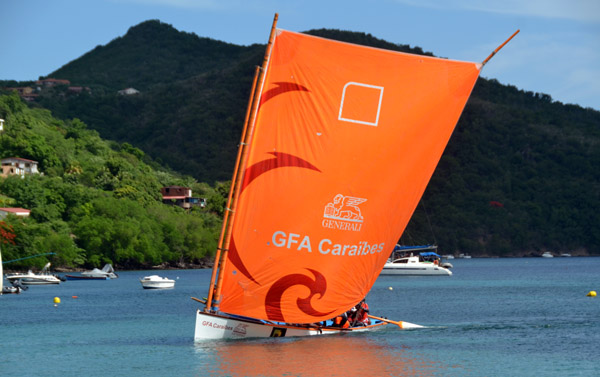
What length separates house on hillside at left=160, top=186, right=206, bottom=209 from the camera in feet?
584

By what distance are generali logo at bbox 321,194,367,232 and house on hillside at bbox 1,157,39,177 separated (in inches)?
4981

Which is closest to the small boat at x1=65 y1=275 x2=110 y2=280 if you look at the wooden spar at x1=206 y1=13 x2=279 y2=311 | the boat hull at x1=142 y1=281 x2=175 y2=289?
the boat hull at x1=142 y1=281 x2=175 y2=289

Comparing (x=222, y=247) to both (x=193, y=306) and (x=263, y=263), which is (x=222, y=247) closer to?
(x=263, y=263)

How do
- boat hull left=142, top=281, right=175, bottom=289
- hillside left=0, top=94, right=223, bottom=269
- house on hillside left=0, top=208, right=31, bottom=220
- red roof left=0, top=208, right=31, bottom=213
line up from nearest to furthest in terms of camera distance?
boat hull left=142, top=281, right=175, bottom=289 < house on hillside left=0, top=208, right=31, bottom=220 < hillside left=0, top=94, right=223, bottom=269 < red roof left=0, top=208, right=31, bottom=213

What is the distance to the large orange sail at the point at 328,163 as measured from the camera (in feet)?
106

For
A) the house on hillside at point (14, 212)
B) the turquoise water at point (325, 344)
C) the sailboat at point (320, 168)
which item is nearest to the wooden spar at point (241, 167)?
the sailboat at point (320, 168)

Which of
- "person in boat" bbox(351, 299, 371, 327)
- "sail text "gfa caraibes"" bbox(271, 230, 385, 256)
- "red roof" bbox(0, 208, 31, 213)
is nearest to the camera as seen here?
"sail text "gfa caraibes"" bbox(271, 230, 385, 256)

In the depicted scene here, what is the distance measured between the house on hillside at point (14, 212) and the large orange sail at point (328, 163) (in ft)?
302

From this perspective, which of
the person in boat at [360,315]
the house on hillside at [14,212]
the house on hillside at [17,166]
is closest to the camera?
the person in boat at [360,315]

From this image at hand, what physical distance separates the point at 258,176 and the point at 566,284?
229 ft

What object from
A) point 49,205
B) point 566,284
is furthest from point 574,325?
point 49,205

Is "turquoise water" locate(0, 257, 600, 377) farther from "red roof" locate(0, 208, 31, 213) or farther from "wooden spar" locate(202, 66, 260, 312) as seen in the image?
"red roof" locate(0, 208, 31, 213)

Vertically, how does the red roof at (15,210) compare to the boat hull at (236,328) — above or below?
above

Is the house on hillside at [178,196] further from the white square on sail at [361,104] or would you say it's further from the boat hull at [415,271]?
the white square on sail at [361,104]
